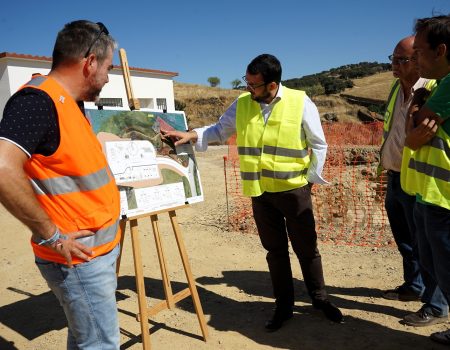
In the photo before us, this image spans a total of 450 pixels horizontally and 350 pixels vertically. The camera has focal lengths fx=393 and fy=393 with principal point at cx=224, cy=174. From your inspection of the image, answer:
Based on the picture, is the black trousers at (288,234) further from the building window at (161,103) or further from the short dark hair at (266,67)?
the building window at (161,103)

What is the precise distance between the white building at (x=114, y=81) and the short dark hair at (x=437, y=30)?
50.0 ft

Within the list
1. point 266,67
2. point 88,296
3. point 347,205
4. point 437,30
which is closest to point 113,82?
point 347,205

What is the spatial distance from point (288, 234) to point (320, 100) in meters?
27.2

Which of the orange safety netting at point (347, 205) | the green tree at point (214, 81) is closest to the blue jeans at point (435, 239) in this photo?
the orange safety netting at point (347, 205)

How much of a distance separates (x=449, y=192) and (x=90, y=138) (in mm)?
2071

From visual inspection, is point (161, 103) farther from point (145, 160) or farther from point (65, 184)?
point (65, 184)

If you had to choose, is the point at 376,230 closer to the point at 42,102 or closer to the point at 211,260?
the point at 211,260

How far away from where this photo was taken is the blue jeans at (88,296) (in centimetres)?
190

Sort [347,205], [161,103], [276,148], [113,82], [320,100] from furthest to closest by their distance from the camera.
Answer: [161,103] → [320,100] → [113,82] → [347,205] → [276,148]

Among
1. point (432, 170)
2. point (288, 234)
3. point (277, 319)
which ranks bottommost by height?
point (277, 319)

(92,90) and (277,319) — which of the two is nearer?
(92,90)

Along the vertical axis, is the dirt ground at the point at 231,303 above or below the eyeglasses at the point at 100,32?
below

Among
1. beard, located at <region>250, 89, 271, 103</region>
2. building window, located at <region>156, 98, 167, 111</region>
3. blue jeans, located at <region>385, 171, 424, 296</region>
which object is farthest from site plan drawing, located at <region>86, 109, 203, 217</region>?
building window, located at <region>156, 98, 167, 111</region>

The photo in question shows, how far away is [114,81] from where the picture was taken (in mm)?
24641
